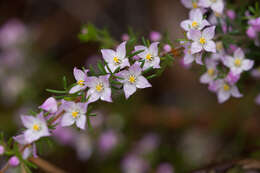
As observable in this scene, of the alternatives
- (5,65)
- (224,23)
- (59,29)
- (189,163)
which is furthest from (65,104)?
(59,29)

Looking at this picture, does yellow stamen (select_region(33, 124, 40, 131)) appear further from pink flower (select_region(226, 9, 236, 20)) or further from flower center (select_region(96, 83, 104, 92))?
pink flower (select_region(226, 9, 236, 20))

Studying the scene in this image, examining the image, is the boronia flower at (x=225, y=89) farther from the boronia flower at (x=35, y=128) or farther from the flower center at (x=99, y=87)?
the boronia flower at (x=35, y=128)

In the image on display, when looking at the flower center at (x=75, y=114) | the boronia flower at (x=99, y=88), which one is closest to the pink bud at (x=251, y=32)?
the boronia flower at (x=99, y=88)

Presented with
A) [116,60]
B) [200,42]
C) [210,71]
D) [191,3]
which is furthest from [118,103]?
[200,42]

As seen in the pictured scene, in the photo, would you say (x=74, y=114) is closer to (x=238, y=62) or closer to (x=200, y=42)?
(x=200, y=42)

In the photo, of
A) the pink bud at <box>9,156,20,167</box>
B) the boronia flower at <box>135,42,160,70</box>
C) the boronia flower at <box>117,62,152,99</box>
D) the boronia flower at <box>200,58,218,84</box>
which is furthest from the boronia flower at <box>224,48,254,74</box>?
the pink bud at <box>9,156,20,167</box>

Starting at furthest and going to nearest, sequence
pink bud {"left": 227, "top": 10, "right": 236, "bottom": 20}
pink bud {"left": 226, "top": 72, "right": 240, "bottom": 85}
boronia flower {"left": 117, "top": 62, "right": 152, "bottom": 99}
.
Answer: pink bud {"left": 227, "top": 10, "right": 236, "bottom": 20}
pink bud {"left": 226, "top": 72, "right": 240, "bottom": 85}
boronia flower {"left": 117, "top": 62, "right": 152, "bottom": 99}
